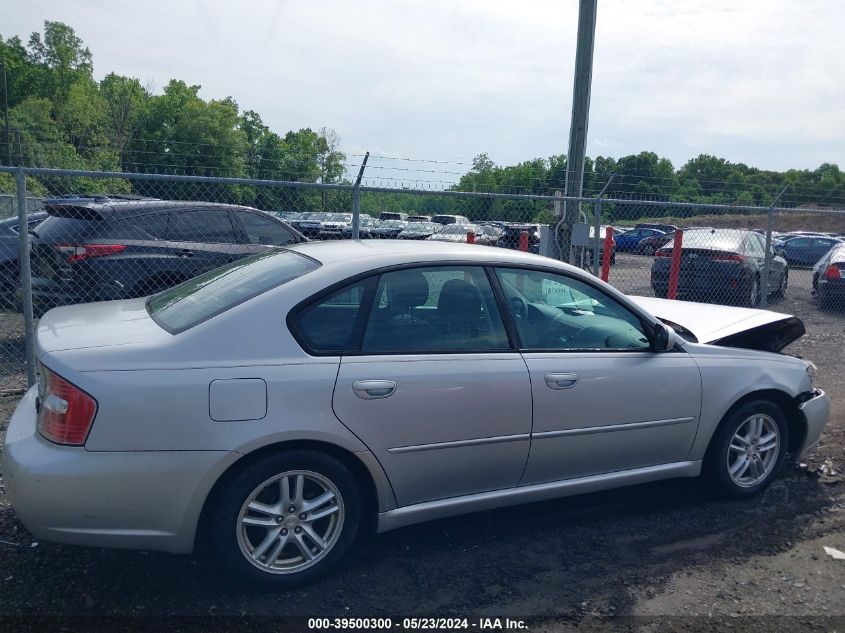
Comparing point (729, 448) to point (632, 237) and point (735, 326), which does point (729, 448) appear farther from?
point (632, 237)

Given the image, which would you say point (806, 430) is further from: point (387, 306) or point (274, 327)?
point (274, 327)

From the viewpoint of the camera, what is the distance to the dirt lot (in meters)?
3.22

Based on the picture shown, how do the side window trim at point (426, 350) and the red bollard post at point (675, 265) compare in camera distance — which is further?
the red bollard post at point (675, 265)

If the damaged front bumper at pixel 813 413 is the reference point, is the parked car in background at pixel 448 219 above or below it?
above

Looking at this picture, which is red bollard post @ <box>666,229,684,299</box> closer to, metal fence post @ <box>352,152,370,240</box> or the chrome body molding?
metal fence post @ <box>352,152,370,240</box>

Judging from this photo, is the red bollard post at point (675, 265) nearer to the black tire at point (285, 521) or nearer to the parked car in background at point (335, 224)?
the parked car in background at point (335, 224)

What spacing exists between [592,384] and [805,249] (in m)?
24.9

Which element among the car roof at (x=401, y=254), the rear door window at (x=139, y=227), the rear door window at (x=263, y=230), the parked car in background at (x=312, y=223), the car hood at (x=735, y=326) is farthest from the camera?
the parked car in background at (x=312, y=223)

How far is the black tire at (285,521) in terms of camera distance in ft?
10.3

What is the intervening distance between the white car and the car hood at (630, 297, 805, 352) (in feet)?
0.44

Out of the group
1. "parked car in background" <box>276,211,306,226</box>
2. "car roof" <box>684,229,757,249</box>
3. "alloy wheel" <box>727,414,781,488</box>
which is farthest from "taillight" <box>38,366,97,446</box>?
"car roof" <box>684,229,757,249</box>

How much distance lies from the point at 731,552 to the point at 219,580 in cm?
263

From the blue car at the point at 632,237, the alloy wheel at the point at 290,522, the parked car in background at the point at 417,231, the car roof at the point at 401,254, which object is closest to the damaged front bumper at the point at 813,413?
the car roof at the point at 401,254

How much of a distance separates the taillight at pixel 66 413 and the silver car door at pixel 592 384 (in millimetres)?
2064
